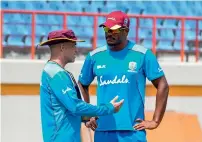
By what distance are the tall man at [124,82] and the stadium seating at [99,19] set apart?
542 cm

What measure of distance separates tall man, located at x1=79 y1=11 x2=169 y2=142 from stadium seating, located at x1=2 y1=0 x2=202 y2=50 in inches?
214

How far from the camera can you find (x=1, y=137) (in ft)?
26.5

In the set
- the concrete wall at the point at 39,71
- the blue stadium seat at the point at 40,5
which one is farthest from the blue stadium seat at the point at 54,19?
the concrete wall at the point at 39,71

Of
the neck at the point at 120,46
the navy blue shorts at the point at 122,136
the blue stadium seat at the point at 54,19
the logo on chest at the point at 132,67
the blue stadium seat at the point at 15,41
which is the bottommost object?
the navy blue shorts at the point at 122,136

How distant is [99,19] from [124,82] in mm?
6646

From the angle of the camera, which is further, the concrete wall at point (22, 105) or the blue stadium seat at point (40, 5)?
the blue stadium seat at point (40, 5)

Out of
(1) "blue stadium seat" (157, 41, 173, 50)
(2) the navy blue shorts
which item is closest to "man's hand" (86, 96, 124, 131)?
(2) the navy blue shorts

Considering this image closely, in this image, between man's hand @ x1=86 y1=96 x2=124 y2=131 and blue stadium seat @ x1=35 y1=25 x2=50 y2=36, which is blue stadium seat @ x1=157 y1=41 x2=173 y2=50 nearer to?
blue stadium seat @ x1=35 y1=25 x2=50 y2=36

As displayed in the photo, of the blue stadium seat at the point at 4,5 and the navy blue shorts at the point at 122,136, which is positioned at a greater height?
the blue stadium seat at the point at 4,5

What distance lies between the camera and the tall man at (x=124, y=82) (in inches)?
181

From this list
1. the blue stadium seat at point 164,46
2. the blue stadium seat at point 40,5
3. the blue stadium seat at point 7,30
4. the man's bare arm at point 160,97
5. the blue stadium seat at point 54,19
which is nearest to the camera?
the man's bare arm at point 160,97

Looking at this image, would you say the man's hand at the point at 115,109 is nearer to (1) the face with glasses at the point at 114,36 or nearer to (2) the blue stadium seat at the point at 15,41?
A: (1) the face with glasses at the point at 114,36

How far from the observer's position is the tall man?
460 centimetres

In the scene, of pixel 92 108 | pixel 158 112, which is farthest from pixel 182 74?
pixel 92 108
